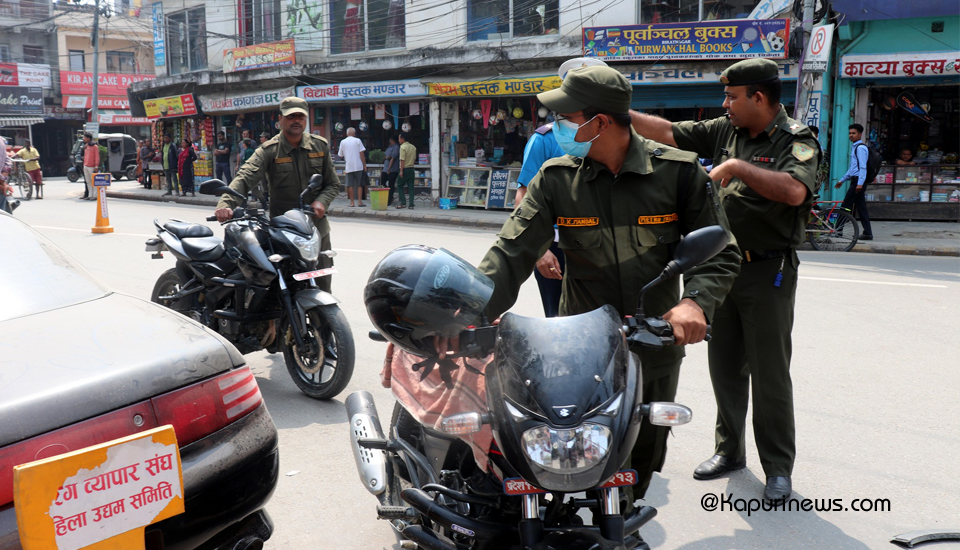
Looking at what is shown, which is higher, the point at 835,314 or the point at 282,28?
the point at 282,28

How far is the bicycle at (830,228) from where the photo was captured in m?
12.4

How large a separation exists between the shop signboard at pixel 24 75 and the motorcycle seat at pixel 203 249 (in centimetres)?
4072

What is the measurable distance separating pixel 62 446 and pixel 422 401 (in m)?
1.05

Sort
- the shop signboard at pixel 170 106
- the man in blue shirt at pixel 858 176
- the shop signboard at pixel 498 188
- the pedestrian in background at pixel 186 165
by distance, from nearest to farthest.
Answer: the man in blue shirt at pixel 858 176 < the shop signboard at pixel 498 188 < the pedestrian in background at pixel 186 165 < the shop signboard at pixel 170 106

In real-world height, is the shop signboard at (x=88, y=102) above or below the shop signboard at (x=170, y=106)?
above

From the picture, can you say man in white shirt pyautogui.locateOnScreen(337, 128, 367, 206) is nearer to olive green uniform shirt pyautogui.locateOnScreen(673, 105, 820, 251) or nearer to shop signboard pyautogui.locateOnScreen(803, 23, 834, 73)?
shop signboard pyautogui.locateOnScreen(803, 23, 834, 73)

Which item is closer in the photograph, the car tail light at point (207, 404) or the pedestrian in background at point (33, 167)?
the car tail light at point (207, 404)

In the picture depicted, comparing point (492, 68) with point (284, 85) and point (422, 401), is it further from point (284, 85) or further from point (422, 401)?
point (422, 401)

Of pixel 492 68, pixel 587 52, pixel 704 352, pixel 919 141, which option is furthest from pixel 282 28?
pixel 704 352

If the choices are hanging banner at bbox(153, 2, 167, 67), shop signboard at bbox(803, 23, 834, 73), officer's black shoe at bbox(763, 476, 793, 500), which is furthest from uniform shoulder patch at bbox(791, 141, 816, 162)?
hanging banner at bbox(153, 2, 167, 67)

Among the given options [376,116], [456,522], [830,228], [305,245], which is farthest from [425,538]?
[376,116]

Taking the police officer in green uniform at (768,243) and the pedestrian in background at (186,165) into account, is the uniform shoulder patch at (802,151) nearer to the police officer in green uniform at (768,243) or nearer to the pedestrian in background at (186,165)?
the police officer in green uniform at (768,243)

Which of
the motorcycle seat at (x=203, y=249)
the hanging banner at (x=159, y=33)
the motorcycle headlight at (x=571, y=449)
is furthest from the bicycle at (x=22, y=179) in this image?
the motorcycle headlight at (x=571, y=449)

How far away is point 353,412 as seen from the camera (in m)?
3.13
